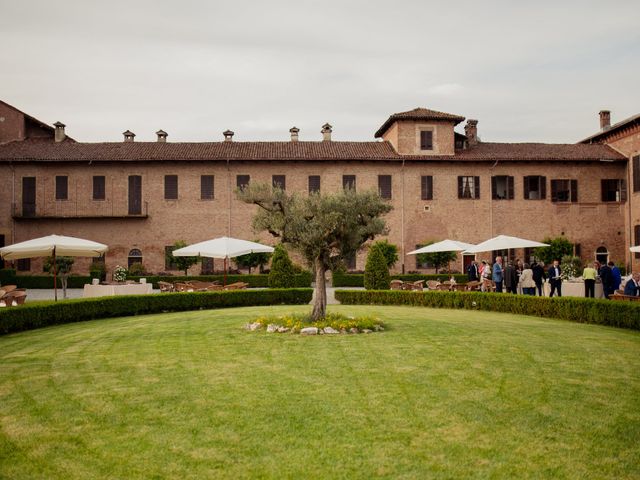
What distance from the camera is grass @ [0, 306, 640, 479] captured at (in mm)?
4266

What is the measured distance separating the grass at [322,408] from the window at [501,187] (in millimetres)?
22834

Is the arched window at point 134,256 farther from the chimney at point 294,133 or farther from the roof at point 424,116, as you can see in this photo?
the roof at point 424,116

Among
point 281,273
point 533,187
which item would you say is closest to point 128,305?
point 281,273

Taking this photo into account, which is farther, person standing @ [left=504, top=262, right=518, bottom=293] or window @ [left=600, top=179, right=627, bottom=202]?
window @ [left=600, top=179, right=627, bottom=202]

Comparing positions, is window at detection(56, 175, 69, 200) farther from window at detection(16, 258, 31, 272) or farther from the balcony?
window at detection(16, 258, 31, 272)

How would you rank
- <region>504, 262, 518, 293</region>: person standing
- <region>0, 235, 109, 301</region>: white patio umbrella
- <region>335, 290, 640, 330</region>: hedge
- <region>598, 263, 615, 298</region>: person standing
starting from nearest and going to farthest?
<region>335, 290, 640, 330</region>: hedge
<region>598, 263, 615, 298</region>: person standing
<region>0, 235, 109, 301</region>: white patio umbrella
<region>504, 262, 518, 293</region>: person standing

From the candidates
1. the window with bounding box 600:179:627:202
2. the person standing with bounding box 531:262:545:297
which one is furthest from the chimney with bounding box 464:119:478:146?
the person standing with bounding box 531:262:545:297

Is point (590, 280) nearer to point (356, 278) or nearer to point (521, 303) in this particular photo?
point (521, 303)

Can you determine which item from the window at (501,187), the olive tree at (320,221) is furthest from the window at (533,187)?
the olive tree at (320,221)

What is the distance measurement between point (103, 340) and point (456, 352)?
18.9 feet

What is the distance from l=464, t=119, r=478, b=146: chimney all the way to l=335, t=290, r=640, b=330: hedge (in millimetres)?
17813

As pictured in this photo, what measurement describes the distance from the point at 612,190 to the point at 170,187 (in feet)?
76.9

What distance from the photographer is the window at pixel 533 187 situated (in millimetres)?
31859

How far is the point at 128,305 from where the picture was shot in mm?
15219
